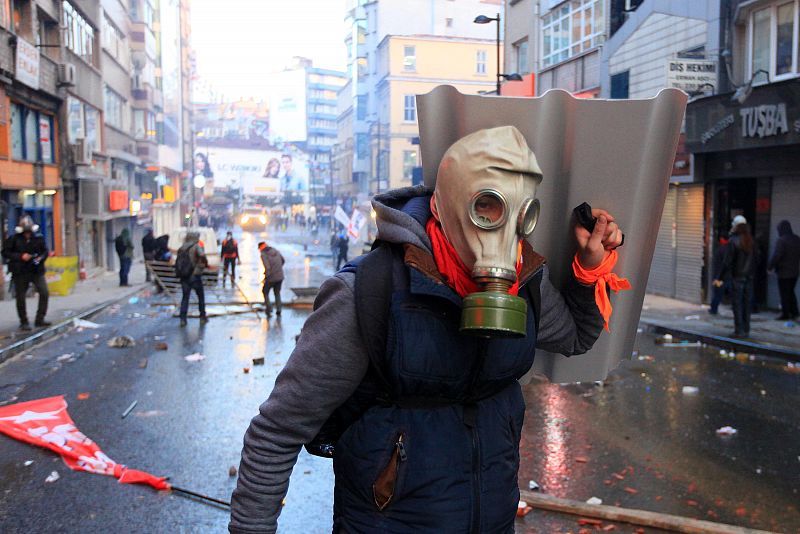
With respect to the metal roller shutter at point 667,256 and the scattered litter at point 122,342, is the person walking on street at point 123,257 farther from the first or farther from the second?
the metal roller shutter at point 667,256

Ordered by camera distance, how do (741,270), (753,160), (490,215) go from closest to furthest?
(490,215) < (741,270) < (753,160)

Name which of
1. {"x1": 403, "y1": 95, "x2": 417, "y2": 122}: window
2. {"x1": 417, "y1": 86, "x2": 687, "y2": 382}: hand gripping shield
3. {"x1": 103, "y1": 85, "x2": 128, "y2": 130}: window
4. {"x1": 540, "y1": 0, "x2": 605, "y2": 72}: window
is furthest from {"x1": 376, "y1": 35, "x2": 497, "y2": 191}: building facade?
{"x1": 417, "y1": 86, "x2": 687, "y2": 382}: hand gripping shield

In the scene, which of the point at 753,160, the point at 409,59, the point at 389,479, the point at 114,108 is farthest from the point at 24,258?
the point at 409,59

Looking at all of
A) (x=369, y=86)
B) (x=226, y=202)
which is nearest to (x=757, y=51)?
(x=369, y=86)

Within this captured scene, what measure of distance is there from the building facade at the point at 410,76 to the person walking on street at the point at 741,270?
5126cm

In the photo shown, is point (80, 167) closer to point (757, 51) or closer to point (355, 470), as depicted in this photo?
point (757, 51)

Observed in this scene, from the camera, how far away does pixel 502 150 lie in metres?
1.86

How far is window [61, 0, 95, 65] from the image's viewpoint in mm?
25556

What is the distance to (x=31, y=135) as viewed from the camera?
891 inches

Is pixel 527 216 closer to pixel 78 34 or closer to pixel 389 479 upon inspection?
pixel 389 479

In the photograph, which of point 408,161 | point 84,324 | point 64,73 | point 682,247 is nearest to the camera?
point 84,324

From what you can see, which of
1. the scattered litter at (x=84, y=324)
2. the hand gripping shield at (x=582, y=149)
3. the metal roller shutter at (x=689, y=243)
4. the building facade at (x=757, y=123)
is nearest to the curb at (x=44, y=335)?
the scattered litter at (x=84, y=324)

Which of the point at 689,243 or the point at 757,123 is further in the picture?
the point at 689,243

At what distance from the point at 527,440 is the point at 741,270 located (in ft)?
23.5
